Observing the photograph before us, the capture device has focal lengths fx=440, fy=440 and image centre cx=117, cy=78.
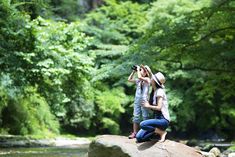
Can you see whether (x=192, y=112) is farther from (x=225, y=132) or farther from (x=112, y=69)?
(x=112, y=69)

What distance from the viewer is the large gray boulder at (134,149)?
886 cm

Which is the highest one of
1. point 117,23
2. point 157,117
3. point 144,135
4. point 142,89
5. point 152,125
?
point 117,23

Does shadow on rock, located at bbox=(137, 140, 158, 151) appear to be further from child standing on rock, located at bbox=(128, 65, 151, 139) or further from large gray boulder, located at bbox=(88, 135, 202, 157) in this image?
child standing on rock, located at bbox=(128, 65, 151, 139)

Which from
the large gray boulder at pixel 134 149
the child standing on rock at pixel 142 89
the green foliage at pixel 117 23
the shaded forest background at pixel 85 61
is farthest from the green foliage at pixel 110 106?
the large gray boulder at pixel 134 149

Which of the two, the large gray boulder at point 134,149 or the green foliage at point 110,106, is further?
the green foliage at point 110,106

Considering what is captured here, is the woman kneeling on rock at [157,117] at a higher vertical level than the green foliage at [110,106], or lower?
higher

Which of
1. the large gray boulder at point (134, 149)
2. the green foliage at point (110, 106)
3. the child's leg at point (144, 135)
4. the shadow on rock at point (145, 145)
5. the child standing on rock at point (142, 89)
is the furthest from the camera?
the green foliage at point (110, 106)

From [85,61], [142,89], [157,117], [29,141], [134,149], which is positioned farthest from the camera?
[29,141]

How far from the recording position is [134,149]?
29.6 feet

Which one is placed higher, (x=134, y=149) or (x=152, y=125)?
(x=152, y=125)

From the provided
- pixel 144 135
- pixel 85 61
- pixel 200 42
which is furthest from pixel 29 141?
pixel 144 135

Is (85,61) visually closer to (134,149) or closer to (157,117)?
(157,117)

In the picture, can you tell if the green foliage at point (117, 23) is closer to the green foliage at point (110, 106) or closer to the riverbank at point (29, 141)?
the green foliage at point (110, 106)

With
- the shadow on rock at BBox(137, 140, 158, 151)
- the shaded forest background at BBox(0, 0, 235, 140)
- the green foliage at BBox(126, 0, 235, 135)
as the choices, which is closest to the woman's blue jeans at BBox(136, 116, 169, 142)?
the shadow on rock at BBox(137, 140, 158, 151)
